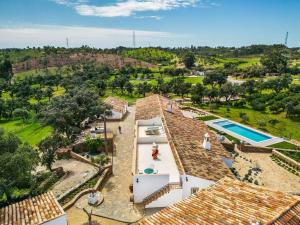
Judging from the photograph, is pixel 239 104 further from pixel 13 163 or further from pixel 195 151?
pixel 13 163

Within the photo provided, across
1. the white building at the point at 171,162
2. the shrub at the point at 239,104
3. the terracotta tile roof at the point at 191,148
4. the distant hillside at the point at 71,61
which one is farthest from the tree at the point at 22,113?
the distant hillside at the point at 71,61

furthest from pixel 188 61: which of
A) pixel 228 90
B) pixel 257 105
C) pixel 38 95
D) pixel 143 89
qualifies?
pixel 38 95

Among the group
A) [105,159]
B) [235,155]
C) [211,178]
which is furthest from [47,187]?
[235,155]

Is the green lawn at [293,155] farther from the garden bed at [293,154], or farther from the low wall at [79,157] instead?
the low wall at [79,157]

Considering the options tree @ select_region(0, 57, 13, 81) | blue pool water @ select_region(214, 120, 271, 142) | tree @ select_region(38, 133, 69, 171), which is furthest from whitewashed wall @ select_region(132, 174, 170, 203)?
tree @ select_region(0, 57, 13, 81)

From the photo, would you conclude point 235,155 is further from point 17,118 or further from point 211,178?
point 17,118

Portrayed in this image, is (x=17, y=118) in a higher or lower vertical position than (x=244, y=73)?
lower

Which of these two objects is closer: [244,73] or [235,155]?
[235,155]
